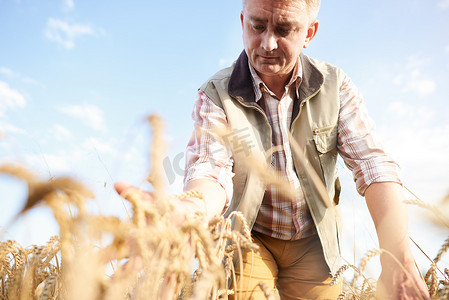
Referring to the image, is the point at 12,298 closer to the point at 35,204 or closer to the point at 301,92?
the point at 35,204

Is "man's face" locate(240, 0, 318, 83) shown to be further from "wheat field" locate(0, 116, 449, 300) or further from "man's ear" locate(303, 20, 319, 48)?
"wheat field" locate(0, 116, 449, 300)

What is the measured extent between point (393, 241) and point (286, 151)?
2.60 ft

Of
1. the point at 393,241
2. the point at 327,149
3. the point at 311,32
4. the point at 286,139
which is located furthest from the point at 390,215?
the point at 311,32

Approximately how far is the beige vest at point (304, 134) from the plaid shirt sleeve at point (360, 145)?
59 mm

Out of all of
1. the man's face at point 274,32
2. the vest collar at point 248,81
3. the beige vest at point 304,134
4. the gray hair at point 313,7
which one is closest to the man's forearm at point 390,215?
the beige vest at point 304,134

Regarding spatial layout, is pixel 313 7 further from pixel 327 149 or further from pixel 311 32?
pixel 327 149

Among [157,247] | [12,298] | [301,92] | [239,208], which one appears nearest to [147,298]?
[157,247]

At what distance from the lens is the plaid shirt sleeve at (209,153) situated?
1.72 m

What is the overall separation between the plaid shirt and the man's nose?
0.97 ft

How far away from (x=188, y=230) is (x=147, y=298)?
16 cm

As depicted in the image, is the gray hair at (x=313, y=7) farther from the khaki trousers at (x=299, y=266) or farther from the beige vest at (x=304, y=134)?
the khaki trousers at (x=299, y=266)

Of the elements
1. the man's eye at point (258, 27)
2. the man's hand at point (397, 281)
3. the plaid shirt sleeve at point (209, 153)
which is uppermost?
the man's eye at point (258, 27)

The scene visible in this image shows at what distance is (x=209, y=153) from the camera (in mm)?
1840

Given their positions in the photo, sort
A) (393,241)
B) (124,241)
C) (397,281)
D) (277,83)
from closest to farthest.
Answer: (124,241)
(397,281)
(393,241)
(277,83)
